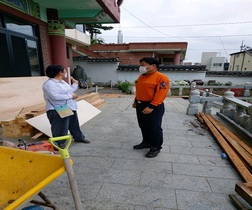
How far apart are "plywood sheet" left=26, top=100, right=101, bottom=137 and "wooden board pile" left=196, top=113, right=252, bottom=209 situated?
3088 mm

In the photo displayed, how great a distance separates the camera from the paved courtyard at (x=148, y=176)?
180cm

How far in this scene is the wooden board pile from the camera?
5.60ft

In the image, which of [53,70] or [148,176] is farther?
[53,70]

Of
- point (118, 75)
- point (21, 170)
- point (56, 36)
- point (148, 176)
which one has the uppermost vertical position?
point (56, 36)

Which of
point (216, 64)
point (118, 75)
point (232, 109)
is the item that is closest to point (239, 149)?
A: point (232, 109)

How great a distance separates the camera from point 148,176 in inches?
88.2

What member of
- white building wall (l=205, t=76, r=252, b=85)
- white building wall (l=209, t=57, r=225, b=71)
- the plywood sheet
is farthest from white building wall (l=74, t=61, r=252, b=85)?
white building wall (l=209, t=57, r=225, b=71)

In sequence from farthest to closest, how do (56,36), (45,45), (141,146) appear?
(56,36) < (45,45) < (141,146)

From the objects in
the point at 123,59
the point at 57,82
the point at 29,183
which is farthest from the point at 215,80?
the point at 29,183

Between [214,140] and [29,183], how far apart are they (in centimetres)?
332

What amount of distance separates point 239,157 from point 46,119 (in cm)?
365

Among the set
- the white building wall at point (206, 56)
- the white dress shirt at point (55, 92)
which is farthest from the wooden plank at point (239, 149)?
the white building wall at point (206, 56)

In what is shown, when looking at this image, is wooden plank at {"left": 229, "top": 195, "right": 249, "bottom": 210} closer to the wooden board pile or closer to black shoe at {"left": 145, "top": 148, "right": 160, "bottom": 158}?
the wooden board pile

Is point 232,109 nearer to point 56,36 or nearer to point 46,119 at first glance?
point 46,119
